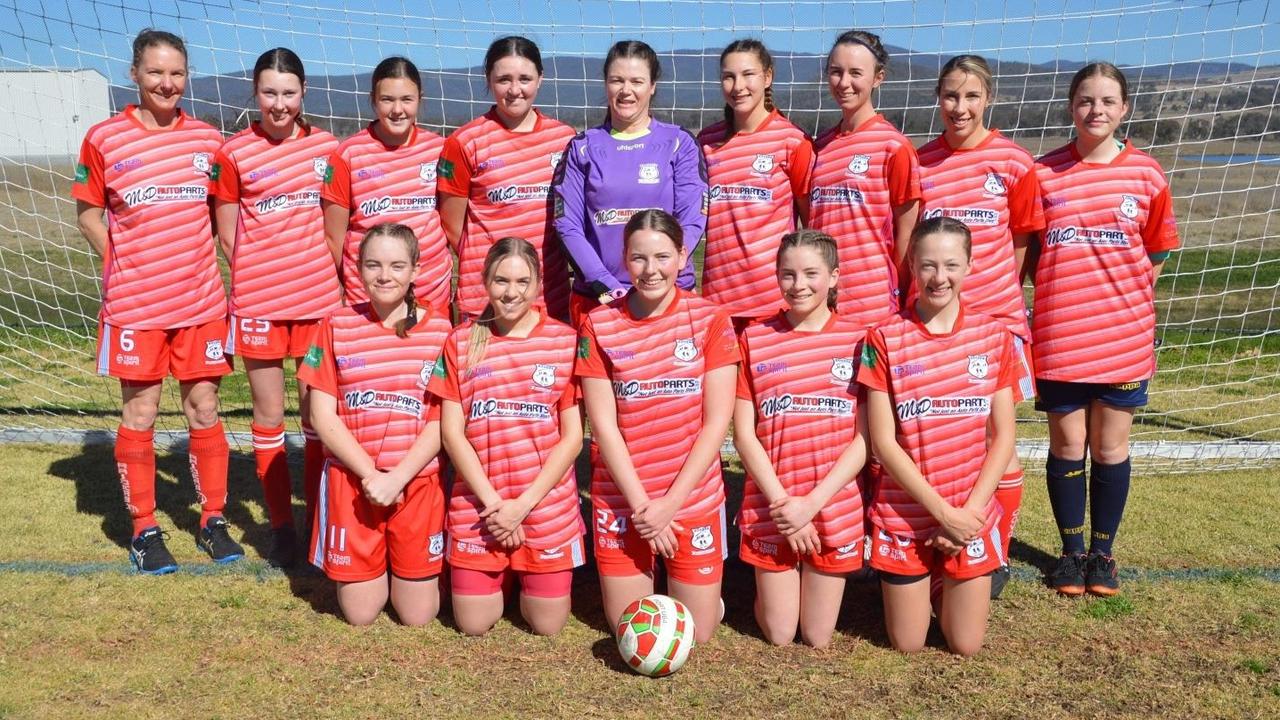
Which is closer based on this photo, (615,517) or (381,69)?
(615,517)

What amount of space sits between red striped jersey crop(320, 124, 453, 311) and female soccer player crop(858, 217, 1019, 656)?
1.67m

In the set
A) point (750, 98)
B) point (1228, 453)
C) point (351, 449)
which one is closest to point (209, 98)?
point (351, 449)

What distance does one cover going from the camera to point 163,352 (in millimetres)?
4211

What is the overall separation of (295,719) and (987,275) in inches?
103

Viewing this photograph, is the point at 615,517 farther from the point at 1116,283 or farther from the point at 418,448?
the point at 1116,283

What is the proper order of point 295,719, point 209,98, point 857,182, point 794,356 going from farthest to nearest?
1. point 209,98
2. point 857,182
3. point 794,356
4. point 295,719

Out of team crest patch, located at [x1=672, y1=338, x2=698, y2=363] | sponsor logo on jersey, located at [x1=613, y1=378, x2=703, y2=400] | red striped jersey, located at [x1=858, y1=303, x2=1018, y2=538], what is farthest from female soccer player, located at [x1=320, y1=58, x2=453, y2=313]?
red striped jersey, located at [x1=858, y1=303, x2=1018, y2=538]

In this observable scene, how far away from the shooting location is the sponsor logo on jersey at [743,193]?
12.8 ft

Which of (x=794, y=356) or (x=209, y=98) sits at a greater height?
(x=209, y=98)

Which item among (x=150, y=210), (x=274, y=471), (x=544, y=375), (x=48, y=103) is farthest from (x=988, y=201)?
(x=48, y=103)

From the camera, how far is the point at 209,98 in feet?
18.4

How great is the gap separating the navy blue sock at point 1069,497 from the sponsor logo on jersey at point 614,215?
1824 mm

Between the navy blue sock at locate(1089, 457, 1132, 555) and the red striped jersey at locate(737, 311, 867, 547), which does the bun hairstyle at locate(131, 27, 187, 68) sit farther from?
the navy blue sock at locate(1089, 457, 1132, 555)

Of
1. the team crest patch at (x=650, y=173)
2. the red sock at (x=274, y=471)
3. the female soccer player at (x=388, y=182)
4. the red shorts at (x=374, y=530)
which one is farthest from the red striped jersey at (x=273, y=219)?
the team crest patch at (x=650, y=173)
